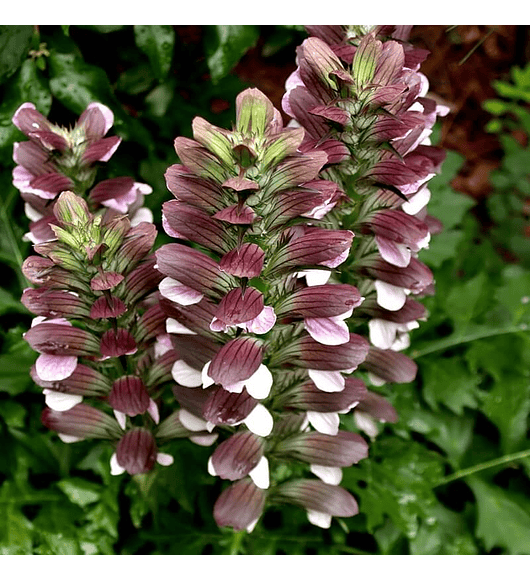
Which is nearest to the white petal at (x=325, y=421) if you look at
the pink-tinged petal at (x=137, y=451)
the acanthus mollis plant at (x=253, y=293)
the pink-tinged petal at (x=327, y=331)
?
the acanthus mollis plant at (x=253, y=293)

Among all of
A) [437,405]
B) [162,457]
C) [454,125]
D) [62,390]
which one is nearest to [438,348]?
[437,405]

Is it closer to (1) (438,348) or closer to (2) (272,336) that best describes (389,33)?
(2) (272,336)

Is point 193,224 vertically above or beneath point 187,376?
above

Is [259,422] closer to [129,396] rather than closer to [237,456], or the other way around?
[237,456]

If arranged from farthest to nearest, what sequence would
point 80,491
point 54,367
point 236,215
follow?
point 80,491, point 54,367, point 236,215

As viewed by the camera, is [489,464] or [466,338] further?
[466,338]

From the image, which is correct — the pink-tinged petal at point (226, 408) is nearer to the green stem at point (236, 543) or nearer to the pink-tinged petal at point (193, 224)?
the pink-tinged petal at point (193, 224)

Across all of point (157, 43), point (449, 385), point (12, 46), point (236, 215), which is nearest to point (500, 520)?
point (449, 385)
